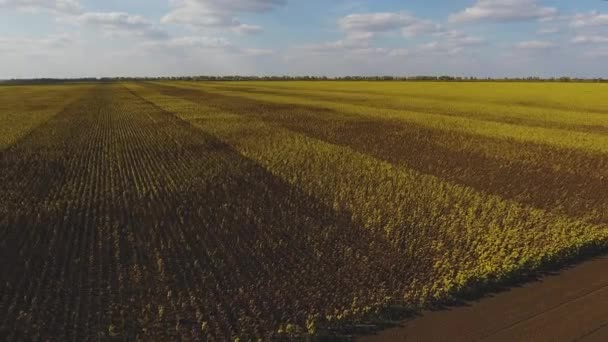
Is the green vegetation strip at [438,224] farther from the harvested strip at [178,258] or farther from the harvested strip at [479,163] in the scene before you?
the harvested strip at [479,163]

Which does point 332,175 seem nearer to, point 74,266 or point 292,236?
point 292,236

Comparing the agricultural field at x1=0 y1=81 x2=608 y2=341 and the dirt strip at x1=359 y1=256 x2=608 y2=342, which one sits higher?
the agricultural field at x1=0 y1=81 x2=608 y2=341

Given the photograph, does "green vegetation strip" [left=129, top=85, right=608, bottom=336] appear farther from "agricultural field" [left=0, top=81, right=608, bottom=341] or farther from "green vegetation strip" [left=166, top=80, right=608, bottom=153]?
"green vegetation strip" [left=166, top=80, right=608, bottom=153]

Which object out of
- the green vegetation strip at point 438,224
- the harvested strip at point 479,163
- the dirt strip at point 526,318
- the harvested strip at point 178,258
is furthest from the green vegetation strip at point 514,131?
the dirt strip at point 526,318

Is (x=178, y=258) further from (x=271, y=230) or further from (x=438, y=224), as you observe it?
(x=438, y=224)

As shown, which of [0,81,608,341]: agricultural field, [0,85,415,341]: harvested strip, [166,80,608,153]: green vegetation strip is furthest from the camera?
[166,80,608,153]: green vegetation strip

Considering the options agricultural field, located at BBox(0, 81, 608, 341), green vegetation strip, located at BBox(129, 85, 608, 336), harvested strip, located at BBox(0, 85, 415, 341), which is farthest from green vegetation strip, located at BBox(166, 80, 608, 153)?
harvested strip, located at BBox(0, 85, 415, 341)

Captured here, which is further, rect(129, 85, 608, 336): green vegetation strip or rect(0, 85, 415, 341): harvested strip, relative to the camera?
rect(129, 85, 608, 336): green vegetation strip
